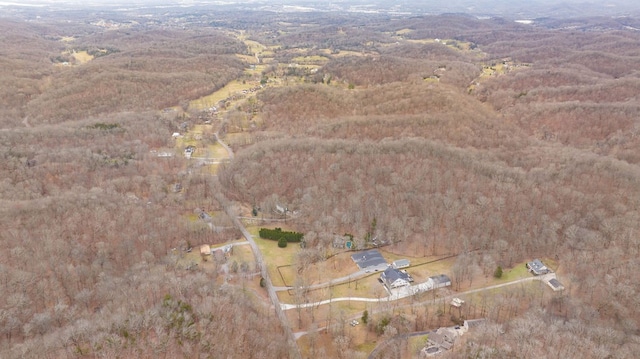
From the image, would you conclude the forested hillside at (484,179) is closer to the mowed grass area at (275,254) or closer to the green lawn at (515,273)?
the green lawn at (515,273)

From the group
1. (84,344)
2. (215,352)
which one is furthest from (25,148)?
(215,352)

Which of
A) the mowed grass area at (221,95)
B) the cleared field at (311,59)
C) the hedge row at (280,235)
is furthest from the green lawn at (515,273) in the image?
the cleared field at (311,59)

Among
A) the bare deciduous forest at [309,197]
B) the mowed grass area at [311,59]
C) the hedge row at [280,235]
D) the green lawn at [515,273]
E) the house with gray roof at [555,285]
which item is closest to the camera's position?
the bare deciduous forest at [309,197]

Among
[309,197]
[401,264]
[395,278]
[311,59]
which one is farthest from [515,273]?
[311,59]

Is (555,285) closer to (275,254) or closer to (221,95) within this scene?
(275,254)

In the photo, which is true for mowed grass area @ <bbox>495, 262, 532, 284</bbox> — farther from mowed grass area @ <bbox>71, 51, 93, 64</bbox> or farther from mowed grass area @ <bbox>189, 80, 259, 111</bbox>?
mowed grass area @ <bbox>71, 51, 93, 64</bbox>

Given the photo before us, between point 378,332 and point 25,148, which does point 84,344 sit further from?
point 25,148
